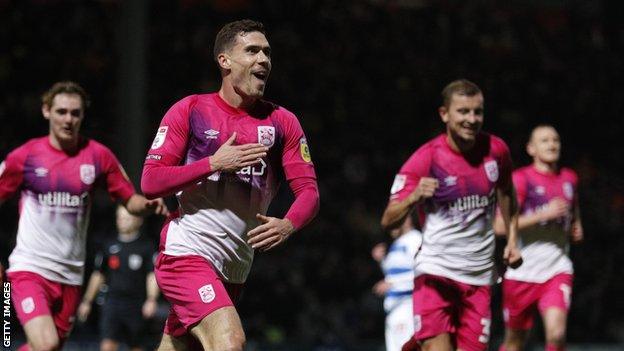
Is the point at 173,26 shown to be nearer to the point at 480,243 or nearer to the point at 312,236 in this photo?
the point at 312,236

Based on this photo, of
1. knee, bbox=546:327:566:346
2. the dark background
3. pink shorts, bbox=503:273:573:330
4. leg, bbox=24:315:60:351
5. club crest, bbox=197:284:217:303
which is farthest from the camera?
the dark background

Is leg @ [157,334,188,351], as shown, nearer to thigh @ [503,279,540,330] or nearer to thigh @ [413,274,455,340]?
thigh @ [413,274,455,340]

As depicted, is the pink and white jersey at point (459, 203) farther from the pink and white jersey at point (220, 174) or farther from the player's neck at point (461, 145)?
the pink and white jersey at point (220, 174)

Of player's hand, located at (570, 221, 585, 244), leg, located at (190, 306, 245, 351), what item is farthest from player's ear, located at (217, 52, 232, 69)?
player's hand, located at (570, 221, 585, 244)

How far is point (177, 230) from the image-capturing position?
21.1 feet

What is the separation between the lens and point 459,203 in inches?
318

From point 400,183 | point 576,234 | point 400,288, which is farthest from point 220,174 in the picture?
point 576,234

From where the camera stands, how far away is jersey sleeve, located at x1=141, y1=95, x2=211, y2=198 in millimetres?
5986

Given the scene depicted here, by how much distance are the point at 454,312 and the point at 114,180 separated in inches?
110

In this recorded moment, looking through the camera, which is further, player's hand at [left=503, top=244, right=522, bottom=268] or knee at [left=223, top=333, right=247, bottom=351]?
player's hand at [left=503, top=244, right=522, bottom=268]

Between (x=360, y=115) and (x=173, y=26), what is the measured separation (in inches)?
148

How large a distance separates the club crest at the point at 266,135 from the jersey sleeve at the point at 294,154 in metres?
0.09

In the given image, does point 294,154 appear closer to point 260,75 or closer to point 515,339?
point 260,75

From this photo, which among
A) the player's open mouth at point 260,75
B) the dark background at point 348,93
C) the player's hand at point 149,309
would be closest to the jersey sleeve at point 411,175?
the player's open mouth at point 260,75
